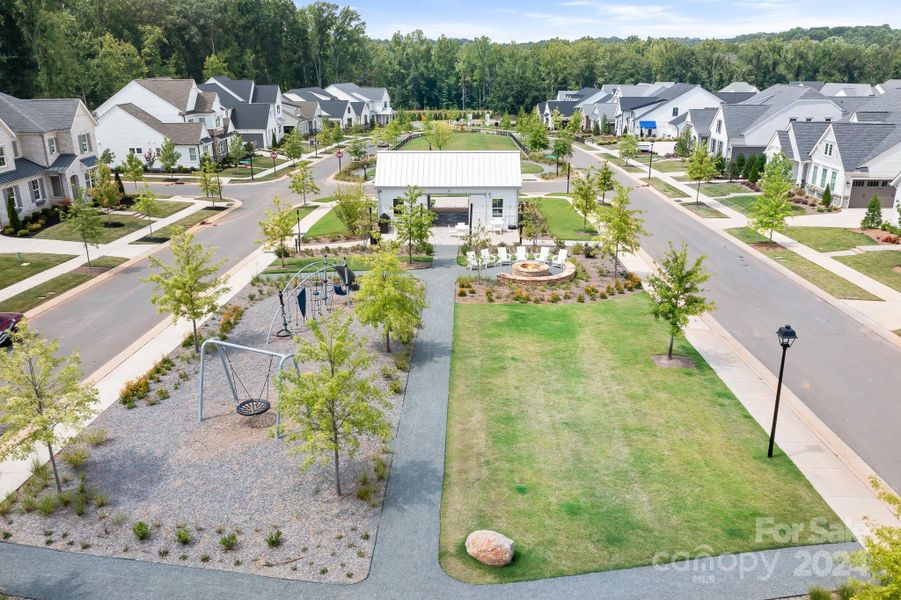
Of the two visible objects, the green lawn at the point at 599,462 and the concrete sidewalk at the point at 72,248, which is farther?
the concrete sidewalk at the point at 72,248

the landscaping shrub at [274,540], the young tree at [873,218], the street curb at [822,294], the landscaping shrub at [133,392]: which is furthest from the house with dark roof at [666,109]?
the landscaping shrub at [274,540]

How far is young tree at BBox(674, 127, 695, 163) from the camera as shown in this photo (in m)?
76.6

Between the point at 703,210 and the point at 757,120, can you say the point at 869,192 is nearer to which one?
the point at 703,210

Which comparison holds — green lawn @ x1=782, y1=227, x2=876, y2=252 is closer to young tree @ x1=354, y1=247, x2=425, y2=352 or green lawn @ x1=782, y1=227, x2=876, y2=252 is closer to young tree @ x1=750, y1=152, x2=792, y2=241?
young tree @ x1=750, y1=152, x2=792, y2=241

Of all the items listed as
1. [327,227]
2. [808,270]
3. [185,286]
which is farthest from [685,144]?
[185,286]

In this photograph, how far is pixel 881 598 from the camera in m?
10.5

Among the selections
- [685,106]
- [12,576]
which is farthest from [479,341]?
[685,106]

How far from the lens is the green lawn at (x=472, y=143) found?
87.4 m

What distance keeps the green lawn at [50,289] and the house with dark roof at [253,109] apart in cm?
4699

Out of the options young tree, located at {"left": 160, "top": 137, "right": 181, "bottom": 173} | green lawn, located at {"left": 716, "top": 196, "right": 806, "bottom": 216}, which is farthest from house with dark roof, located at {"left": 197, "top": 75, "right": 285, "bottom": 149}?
green lawn, located at {"left": 716, "top": 196, "right": 806, "bottom": 216}

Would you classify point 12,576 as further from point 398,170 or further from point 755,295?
point 398,170

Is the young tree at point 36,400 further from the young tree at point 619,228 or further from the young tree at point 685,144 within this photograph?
the young tree at point 685,144

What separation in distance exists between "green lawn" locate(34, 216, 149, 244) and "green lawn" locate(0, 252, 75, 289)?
2827 millimetres

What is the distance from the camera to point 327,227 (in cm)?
4619
